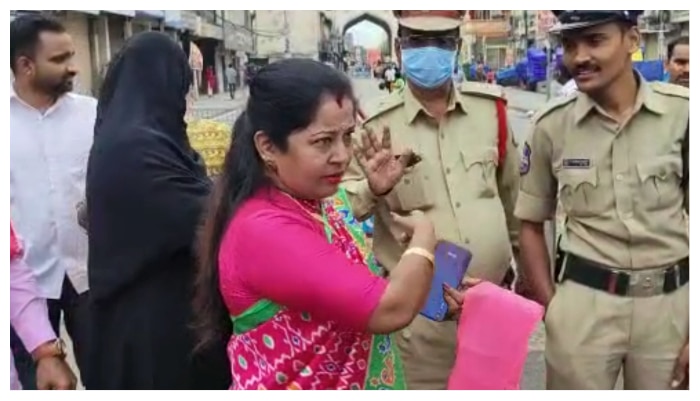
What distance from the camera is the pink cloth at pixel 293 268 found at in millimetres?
1547

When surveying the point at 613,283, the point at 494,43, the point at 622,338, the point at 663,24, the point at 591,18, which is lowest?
the point at 622,338

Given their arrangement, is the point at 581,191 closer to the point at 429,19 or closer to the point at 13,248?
the point at 429,19

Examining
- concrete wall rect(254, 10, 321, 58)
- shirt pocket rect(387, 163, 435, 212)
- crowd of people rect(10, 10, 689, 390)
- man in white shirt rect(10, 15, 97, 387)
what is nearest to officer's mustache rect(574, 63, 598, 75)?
crowd of people rect(10, 10, 689, 390)

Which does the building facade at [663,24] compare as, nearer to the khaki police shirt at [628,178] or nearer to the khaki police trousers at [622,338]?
the khaki police shirt at [628,178]

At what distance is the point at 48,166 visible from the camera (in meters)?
2.95

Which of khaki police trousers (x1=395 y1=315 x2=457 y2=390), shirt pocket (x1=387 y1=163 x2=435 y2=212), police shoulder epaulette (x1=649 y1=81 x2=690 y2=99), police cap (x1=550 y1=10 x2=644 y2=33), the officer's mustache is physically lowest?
khaki police trousers (x1=395 y1=315 x2=457 y2=390)

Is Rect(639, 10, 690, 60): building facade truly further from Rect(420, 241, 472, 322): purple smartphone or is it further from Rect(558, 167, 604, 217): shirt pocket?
Rect(420, 241, 472, 322): purple smartphone

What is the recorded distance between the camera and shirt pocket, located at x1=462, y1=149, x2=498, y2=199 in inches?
107

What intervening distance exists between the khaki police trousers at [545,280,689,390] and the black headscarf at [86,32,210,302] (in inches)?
40.2

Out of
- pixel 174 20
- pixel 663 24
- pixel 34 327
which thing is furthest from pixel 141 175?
pixel 174 20

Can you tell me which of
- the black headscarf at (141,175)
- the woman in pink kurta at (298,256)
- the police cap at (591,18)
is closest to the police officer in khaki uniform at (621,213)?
the police cap at (591,18)

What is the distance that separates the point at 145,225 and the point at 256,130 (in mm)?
660

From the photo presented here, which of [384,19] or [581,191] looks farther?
[384,19]

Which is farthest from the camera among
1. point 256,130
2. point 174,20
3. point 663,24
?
point 174,20
